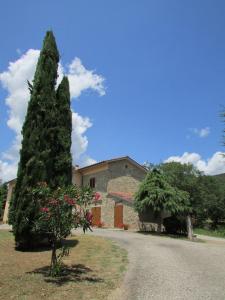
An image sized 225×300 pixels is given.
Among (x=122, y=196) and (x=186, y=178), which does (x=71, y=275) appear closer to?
(x=122, y=196)

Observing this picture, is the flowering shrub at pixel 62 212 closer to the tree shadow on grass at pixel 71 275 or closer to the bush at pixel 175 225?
the tree shadow on grass at pixel 71 275

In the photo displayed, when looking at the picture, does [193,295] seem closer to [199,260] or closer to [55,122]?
[199,260]

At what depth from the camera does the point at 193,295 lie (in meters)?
8.00

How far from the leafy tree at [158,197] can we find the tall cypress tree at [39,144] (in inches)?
461

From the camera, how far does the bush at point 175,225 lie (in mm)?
28859

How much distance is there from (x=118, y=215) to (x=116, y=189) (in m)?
3.57

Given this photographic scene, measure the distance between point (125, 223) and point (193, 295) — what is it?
77.3 ft

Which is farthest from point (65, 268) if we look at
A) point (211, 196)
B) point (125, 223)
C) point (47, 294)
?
point (211, 196)

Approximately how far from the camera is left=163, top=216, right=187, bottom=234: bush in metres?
28.9

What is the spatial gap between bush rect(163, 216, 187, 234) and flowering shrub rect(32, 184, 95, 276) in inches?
807

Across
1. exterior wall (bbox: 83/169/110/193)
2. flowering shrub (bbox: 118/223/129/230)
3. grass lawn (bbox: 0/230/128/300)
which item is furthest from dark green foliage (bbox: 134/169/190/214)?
grass lawn (bbox: 0/230/128/300)

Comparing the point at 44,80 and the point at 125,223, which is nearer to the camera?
the point at 44,80

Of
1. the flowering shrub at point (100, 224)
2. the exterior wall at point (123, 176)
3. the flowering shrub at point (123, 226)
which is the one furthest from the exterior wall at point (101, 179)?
the flowering shrub at point (123, 226)

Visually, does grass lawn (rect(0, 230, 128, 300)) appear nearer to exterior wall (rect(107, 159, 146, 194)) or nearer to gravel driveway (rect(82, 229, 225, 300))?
gravel driveway (rect(82, 229, 225, 300))
